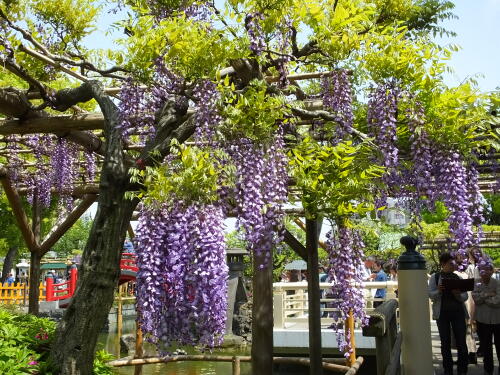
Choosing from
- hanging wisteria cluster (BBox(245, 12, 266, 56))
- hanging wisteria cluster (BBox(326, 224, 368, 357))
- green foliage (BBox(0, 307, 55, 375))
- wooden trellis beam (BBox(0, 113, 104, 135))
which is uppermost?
hanging wisteria cluster (BBox(245, 12, 266, 56))

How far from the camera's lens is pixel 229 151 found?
3.60 metres

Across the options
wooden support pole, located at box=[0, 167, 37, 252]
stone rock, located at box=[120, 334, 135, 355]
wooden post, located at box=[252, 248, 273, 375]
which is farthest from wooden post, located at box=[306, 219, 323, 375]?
stone rock, located at box=[120, 334, 135, 355]

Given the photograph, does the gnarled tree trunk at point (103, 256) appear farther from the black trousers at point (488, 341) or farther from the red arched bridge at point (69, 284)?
the red arched bridge at point (69, 284)

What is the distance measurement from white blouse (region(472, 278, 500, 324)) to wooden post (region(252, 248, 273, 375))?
2.27 meters

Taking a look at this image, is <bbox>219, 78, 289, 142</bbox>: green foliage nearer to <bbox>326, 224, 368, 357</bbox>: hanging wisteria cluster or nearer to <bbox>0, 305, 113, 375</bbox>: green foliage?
<bbox>326, 224, 368, 357</bbox>: hanging wisteria cluster

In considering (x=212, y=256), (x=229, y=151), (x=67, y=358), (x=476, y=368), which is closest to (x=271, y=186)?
(x=229, y=151)

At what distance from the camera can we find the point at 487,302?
507 centimetres

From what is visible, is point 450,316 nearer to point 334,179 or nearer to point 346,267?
point 346,267

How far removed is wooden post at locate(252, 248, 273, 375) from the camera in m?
4.19

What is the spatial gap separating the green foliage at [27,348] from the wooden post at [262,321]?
1.25 meters

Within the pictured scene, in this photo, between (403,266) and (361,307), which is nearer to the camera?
(403,266)

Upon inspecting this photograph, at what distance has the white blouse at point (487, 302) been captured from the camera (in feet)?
16.6

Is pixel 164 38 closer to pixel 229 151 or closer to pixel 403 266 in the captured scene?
pixel 229 151

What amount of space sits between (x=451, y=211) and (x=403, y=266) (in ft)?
2.30
